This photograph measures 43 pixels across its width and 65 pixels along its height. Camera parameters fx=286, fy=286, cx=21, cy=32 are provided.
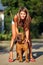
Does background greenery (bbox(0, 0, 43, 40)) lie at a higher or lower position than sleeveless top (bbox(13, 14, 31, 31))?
lower

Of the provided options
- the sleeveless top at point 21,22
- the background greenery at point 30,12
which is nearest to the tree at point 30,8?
the background greenery at point 30,12

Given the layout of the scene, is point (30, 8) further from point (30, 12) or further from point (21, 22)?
point (21, 22)

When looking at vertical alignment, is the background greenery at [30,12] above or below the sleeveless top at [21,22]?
below

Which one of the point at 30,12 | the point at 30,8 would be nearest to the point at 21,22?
the point at 30,8

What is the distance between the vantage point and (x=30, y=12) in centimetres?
2317

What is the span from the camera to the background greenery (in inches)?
901

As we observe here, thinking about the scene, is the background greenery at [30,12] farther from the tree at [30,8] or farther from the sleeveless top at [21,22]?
the sleeveless top at [21,22]

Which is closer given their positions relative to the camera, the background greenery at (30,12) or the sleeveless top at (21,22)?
the sleeveless top at (21,22)

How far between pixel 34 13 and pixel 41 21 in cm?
125

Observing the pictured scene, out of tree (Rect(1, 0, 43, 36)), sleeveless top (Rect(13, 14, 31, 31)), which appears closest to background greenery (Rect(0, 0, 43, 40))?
tree (Rect(1, 0, 43, 36))

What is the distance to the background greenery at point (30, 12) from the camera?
2289cm

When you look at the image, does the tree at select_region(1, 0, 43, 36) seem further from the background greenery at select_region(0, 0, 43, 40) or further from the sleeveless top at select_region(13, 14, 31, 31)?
the sleeveless top at select_region(13, 14, 31, 31)

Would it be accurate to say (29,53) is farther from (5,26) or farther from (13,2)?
(5,26)

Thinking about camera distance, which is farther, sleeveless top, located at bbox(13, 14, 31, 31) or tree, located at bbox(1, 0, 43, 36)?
tree, located at bbox(1, 0, 43, 36)
